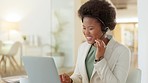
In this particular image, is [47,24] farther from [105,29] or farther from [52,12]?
[105,29]

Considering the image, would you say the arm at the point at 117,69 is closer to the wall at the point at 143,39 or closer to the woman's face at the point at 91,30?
the woman's face at the point at 91,30

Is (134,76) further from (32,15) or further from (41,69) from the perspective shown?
(32,15)

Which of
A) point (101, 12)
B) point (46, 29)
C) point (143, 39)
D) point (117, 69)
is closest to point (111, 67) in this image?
point (117, 69)

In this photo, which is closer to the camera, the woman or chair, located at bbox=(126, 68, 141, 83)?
the woman

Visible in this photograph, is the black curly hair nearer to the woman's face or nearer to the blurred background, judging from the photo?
the woman's face

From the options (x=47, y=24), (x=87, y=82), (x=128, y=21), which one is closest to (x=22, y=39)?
(x=47, y=24)

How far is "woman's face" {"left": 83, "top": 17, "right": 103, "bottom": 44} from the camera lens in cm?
130

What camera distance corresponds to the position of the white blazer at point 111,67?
47.8 inches

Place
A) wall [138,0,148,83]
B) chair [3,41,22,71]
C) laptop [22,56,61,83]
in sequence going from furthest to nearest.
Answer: chair [3,41,22,71], wall [138,0,148,83], laptop [22,56,61,83]

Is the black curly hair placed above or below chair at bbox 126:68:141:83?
above

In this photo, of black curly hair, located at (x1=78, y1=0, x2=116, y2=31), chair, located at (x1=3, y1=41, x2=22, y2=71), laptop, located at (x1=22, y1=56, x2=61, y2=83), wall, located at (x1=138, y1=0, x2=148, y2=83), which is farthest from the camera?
chair, located at (x1=3, y1=41, x2=22, y2=71)

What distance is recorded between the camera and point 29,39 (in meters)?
5.50

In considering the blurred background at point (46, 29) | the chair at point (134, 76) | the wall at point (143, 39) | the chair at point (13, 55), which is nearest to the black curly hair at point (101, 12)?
the chair at point (134, 76)

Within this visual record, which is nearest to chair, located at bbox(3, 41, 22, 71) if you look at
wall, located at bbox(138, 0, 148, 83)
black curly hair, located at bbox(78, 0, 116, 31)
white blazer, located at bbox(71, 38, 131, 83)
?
wall, located at bbox(138, 0, 148, 83)
